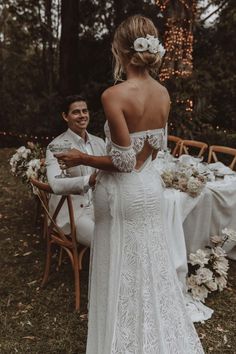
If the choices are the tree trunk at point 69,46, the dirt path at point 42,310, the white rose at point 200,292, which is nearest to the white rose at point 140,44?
the dirt path at point 42,310

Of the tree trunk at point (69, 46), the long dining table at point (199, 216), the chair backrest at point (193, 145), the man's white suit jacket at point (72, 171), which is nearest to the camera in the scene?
the man's white suit jacket at point (72, 171)

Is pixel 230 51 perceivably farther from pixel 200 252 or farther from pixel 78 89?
pixel 200 252

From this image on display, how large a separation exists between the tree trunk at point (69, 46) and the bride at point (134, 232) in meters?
8.43

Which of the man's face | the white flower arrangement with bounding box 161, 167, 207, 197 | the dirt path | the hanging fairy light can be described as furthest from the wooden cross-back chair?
the hanging fairy light

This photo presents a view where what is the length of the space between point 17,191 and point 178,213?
4.40 m

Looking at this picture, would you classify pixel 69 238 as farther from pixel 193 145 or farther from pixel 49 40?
pixel 49 40

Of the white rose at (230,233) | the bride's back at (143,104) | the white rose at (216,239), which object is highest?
the bride's back at (143,104)

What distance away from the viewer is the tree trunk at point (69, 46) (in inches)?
393

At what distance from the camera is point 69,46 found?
1016 centimetres

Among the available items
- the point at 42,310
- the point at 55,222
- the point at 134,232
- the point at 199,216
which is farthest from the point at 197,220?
the point at 134,232

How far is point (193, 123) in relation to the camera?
956cm

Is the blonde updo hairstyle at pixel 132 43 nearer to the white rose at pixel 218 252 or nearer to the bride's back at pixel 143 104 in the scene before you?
the bride's back at pixel 143 104

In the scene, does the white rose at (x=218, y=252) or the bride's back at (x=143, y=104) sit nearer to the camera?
the bride's back at (x=143, y=104)

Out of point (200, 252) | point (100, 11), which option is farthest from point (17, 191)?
point (100, 11)
